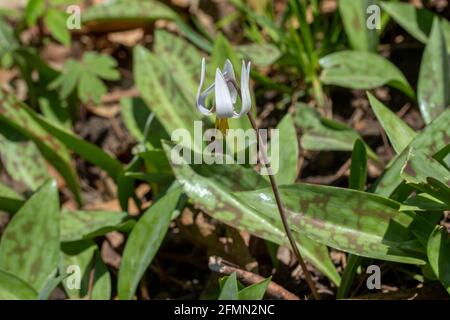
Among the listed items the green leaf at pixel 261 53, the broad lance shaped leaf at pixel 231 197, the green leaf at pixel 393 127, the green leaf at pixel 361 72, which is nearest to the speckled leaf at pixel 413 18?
the green leaf at pixel 361 72

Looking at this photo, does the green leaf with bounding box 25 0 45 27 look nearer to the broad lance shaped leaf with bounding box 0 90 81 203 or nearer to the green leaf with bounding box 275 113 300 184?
the broad lance shaped leaf with bounding box 0 90 81 203

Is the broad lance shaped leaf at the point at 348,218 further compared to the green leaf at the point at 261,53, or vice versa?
the green leaf at the point at 261,53

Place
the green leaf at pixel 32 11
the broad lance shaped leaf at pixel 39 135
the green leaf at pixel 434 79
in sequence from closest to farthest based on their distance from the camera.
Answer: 1. the green leaf at pixel 434 79
2. the broad lance shaped leaf at pixel 39 135
3. the green leaf at pixel 32 11

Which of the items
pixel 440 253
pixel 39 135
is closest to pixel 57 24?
pixel 39 135

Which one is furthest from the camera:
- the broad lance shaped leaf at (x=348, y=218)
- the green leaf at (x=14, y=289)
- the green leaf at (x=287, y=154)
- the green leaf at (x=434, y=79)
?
the green leaf at (x=434, y=79)

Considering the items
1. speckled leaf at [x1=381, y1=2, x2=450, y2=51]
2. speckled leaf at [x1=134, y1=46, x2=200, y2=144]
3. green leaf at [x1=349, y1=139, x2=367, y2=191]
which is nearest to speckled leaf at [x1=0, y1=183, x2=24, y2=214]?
speckled leaf at [x1=134, y1=46, x2=200, y2=144]

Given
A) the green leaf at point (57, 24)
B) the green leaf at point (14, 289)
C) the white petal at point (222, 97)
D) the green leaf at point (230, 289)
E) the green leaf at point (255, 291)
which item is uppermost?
the white petal at point (222, 97)

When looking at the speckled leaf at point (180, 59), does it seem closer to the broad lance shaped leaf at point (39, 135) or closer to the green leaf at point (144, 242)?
the broad lance shaped leaf at point (39, 135)
